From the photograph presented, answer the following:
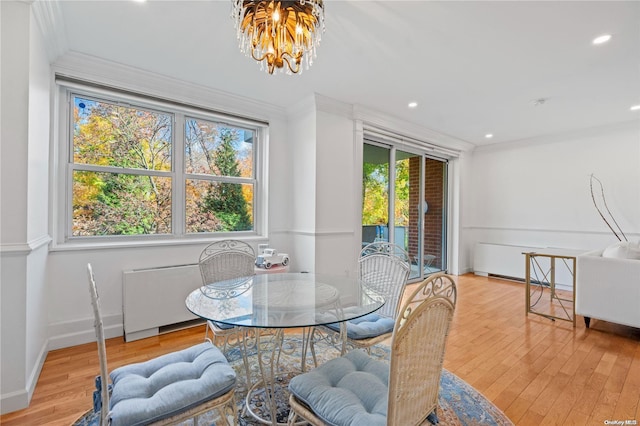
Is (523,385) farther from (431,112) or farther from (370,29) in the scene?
(431,112)

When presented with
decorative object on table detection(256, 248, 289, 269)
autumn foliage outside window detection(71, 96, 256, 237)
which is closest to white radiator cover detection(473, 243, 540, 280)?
decorative object on table detection(256, 248, 289, 269)

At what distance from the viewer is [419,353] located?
3.38 feet

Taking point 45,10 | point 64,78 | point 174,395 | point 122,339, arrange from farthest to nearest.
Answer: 1. point 122,339
2. point 64,78
3. point 45,10
4. point 174,395

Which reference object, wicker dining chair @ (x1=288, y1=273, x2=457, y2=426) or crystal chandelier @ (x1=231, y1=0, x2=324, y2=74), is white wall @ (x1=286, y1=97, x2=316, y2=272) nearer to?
crystal chandelier @ (x1=231, y1=0, x2=324, y2=74)

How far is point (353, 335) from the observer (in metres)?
1.80

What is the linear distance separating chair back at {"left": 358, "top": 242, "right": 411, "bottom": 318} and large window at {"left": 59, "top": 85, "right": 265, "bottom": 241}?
73.9 inches

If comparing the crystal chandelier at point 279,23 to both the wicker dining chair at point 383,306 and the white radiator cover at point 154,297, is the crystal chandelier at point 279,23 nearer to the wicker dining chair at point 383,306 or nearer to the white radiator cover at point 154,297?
the wicker dining chair at point 383,306

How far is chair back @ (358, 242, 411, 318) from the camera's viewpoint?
7.08 feet

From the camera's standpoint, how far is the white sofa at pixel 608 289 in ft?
8.93

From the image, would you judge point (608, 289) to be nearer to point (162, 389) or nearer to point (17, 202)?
point (162, 389)

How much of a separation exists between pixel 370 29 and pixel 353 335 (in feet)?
7.01

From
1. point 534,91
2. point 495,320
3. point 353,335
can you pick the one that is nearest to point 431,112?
point 534,91

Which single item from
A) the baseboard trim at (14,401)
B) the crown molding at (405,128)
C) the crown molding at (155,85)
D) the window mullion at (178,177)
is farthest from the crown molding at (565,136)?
the baseboard trim at (14,401)

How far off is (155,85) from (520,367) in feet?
13.4
